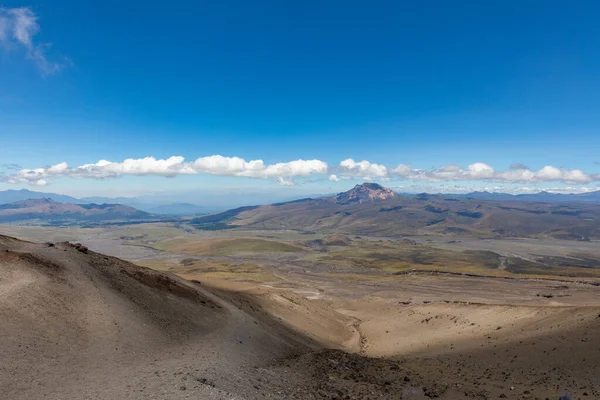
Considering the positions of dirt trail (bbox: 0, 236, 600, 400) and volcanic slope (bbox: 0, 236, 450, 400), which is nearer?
volcanic slope (bbox: 0, 236, 450, 400)

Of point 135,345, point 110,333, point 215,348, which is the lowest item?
point 215,348

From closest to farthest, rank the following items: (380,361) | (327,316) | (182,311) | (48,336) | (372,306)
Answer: (48,336)
(380,361)
(182,311)
(327,316)
(372,306)

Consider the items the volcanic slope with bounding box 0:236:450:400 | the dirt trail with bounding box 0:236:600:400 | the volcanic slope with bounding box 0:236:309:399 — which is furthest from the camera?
the dirt trail with bounding box 0:236:600:400

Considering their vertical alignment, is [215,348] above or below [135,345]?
below

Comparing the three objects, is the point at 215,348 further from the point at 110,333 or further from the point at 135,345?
the point at 110,333

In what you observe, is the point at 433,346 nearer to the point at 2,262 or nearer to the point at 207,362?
the point at 207,362

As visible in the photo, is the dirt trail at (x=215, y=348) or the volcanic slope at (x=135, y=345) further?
the dirt trail at (x=215, y=348)

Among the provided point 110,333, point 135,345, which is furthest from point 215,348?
point 110,333

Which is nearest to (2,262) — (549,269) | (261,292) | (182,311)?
(182,311)

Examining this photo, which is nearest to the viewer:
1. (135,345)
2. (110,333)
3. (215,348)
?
(135,345)

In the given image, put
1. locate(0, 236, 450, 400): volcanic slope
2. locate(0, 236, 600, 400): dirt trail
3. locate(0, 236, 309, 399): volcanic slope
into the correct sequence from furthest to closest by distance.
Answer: locate(0, 236, 600, 400): dirt trail → locate(0, 236, 450, 400): volcanic slope → locate(0, 236, 309, 399): volcanic slope

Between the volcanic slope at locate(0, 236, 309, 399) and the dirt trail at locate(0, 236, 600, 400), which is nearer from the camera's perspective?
the volcanic slope at locate(0, 236, 309, 399)
